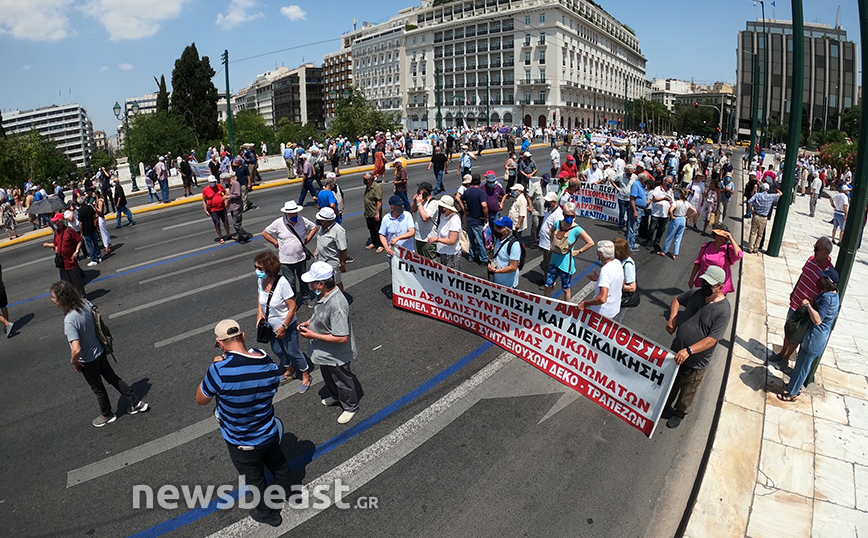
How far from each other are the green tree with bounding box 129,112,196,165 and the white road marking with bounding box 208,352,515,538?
4913cm

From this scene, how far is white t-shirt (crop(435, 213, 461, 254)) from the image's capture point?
Answer: 8023mm

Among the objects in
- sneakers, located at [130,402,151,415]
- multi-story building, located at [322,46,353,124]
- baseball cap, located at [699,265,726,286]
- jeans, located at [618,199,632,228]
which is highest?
multi-story building, located at [322,46,353,124]

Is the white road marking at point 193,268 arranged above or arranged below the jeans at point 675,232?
below

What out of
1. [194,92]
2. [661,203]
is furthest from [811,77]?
[661,203]

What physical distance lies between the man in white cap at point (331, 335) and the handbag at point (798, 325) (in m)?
5.46

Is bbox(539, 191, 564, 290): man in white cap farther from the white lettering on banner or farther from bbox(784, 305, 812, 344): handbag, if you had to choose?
bbox(784, 305, 812, 344): handbag

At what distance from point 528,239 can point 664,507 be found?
891 cm

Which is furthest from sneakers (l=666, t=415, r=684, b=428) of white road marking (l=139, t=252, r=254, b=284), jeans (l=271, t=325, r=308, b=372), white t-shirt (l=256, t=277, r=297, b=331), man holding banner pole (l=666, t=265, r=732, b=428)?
white road marking (l=139, t=252, r=254, b=284)

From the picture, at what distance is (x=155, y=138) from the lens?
47.8 m

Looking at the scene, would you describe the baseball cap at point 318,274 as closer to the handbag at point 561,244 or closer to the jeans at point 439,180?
the handbag at point 561,244

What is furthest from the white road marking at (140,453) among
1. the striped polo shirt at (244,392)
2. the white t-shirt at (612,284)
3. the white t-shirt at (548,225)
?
the white t-shirt at (548,225)

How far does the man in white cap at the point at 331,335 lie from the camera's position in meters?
4.80

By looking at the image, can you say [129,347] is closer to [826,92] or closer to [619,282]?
[619,282]

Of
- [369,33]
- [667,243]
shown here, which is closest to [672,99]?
[369,33]
